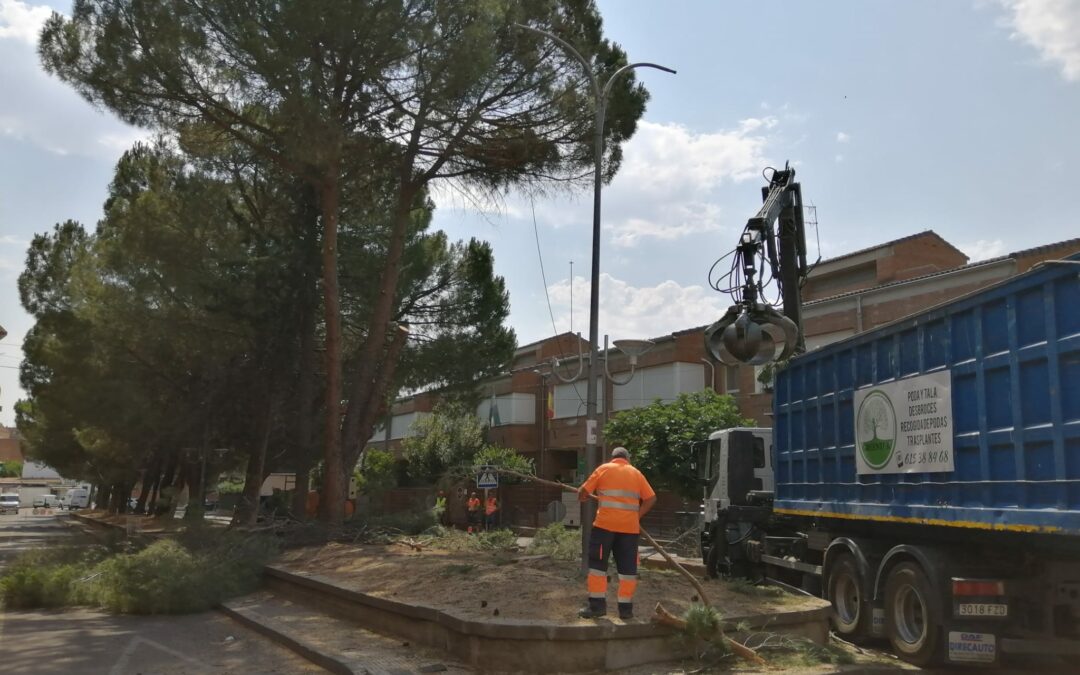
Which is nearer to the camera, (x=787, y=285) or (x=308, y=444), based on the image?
(x=787, y=285)

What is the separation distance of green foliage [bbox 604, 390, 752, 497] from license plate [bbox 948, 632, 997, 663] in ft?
48.1

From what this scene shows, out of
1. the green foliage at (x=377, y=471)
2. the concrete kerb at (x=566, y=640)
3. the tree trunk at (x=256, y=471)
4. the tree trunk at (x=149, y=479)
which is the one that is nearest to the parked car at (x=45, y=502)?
the tree trunk at (x=149, y=479)

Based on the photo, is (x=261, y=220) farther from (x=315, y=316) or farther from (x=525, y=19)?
(x=525, y=19)

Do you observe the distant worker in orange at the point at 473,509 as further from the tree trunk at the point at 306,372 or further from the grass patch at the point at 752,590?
the grass patch at the point at 752,590

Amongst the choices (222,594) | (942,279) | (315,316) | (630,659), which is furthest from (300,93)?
(942,279)

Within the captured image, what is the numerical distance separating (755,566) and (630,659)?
233 inches

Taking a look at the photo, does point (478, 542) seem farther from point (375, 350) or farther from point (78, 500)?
point (78, 500)

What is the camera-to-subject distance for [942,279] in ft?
81.4

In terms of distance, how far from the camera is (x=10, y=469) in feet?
445

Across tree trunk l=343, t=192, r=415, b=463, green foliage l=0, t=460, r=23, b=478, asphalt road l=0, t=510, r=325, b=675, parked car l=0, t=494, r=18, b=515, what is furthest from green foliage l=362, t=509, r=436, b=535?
green foliage l=0, t=460, r=23, b=478

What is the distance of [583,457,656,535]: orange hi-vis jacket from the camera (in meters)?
8.14

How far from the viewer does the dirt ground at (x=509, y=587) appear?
830cm

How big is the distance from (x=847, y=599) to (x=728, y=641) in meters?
2.93

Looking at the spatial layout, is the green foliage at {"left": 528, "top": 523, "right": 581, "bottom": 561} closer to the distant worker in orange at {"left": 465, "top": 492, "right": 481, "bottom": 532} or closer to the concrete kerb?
the concrete kerb
